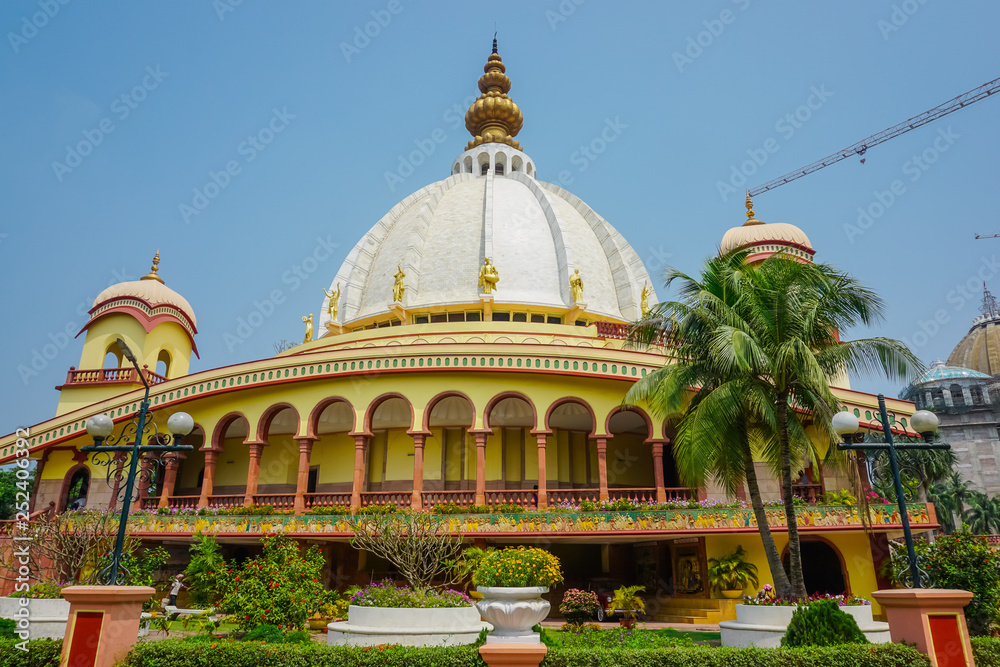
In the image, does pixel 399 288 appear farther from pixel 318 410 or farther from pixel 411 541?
pixel 411 541

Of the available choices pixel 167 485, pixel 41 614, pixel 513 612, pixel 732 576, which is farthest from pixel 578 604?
pixel 167 485

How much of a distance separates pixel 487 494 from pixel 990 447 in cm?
5557

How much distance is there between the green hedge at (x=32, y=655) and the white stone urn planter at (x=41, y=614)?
3043 mm

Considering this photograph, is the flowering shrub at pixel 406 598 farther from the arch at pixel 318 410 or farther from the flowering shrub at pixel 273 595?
the arch at pixel 318 410

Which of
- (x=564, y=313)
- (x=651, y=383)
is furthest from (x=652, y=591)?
(x=564, y=313)

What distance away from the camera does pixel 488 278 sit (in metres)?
31.5

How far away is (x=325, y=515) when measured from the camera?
21312 millimetres

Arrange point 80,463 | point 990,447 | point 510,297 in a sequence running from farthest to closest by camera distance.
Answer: point 990,447, point 510,297, point 80,463

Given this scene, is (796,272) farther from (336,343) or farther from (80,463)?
(80,463)

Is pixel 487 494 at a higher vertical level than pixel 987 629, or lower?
higher

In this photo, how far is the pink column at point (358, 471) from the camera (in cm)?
2197

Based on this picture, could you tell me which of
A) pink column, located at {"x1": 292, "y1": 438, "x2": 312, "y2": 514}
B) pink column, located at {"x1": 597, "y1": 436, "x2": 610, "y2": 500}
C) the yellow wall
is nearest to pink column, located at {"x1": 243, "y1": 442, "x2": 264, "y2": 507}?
pink column, located at {"x1": 292, "y1": 438, "x2": 312, "y2": 514}

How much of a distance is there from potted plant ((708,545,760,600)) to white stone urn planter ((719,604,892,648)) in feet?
18.6

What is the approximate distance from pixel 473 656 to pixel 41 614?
10.2 meters
